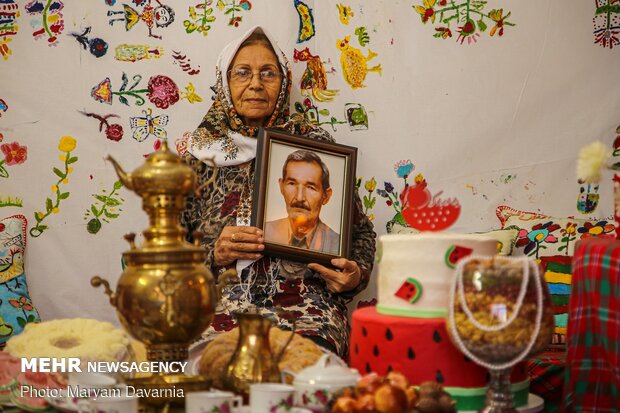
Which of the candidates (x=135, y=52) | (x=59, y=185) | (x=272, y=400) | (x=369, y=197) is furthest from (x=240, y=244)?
(x=272, y=400)

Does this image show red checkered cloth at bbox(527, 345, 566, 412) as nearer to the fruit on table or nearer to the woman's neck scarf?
the fruit on table

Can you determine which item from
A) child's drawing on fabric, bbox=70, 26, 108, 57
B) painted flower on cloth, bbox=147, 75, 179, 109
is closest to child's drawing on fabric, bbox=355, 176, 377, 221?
painted flower on cloth, bbox=147, 75, 179, 109

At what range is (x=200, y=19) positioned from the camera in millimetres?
3447

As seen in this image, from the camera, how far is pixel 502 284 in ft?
5.16

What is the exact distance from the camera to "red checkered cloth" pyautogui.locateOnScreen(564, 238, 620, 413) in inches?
67.4

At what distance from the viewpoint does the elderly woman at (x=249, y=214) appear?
2.84 m

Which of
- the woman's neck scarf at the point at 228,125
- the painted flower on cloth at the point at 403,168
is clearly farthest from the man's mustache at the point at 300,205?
the painted flower on cloth at the point at 403,168

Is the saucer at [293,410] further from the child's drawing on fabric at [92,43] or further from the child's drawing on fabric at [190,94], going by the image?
the child's drawing on fabric at [92,43]

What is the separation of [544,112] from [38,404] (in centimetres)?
240

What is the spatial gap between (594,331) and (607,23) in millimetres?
1898

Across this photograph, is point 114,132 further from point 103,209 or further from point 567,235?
point 567,235

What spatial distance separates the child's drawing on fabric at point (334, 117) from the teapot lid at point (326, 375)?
2003mm

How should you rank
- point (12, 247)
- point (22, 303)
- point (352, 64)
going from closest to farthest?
point (22, 303)
point (12, 247)
point (352, 64)

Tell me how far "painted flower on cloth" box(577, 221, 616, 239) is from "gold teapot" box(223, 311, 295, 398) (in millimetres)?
1680
